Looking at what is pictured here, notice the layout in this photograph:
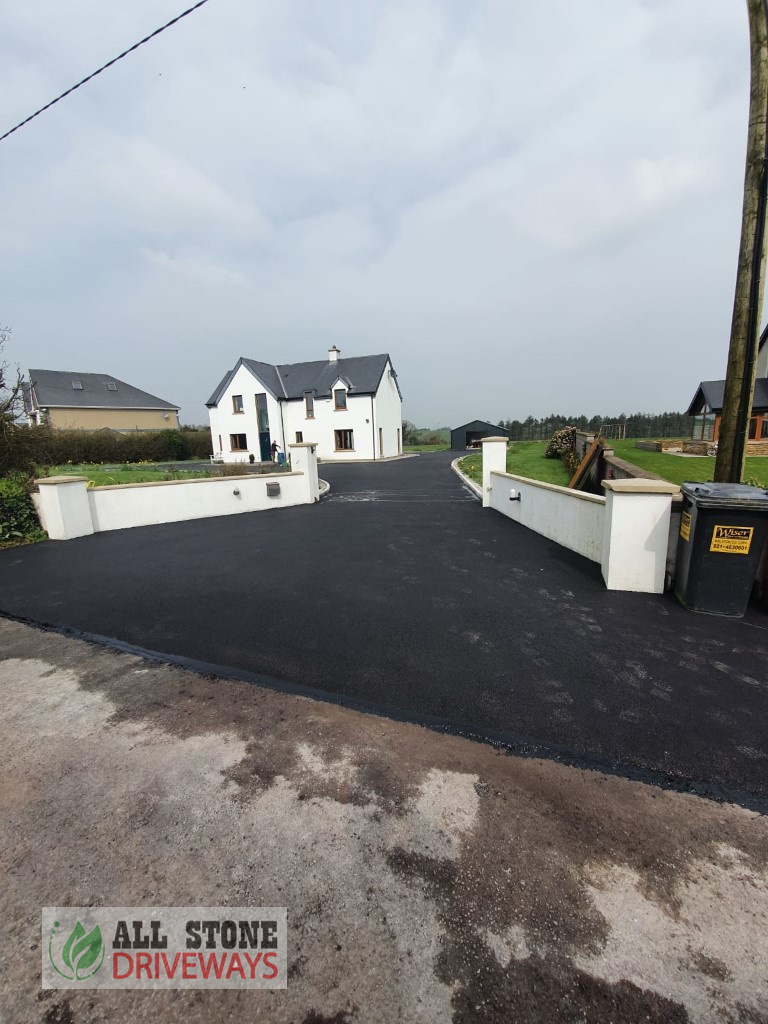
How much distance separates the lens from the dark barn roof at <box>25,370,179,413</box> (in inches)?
1658

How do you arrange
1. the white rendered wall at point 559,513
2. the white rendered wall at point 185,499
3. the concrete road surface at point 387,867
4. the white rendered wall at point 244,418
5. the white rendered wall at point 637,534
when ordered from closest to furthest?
the concrete road surface at point 387,867 → the white rendered wall at point 637,534 → the white rendered wall at point 559,513 → the white rendered wall at point 185,499 → the white rendered wall at point 244,418

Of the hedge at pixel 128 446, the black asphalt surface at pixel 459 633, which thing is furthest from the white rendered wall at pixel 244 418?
the black asphalt surface at pixel 459 633

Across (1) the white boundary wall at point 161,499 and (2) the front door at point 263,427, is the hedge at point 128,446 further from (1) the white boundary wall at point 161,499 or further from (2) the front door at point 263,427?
(1) the white boundary wall at point 161,499

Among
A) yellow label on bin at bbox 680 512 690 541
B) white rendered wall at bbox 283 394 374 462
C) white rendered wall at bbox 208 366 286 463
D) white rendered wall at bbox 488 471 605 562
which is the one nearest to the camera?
yellow label on bin at bbox 680 512 690 541

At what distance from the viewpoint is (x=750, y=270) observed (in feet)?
16.9

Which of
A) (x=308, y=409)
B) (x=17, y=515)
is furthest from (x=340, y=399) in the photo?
(x=17, y=515)

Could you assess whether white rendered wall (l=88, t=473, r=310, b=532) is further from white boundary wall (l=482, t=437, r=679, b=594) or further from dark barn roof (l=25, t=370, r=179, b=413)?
dark barn roof (l=25, t=370, r=179, b=413)

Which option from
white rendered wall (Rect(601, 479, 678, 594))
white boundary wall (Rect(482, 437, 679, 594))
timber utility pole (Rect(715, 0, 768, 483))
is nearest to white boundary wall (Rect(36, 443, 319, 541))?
white boundary wall (Rect(482, 437, 679, 594))

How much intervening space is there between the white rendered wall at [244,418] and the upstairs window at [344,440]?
381 centimetres

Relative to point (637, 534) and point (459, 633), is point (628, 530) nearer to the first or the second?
point (637, 534)

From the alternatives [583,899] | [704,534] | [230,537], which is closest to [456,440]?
[230,537]

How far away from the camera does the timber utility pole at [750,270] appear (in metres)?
4.96

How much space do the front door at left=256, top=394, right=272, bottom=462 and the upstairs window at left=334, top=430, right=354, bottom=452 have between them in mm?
5669

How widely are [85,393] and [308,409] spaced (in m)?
29.7
